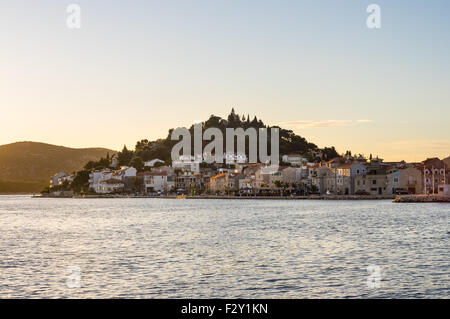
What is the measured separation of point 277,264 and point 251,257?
2.64 m

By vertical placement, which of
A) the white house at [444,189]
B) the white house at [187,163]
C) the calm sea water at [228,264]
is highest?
the white house at [187,163]

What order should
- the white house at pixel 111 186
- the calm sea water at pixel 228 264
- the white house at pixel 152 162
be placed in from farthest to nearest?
1. the white house at pixel 152 162
2. the white house at pixel 111 186
3. the calm sea water at pixel 228 264

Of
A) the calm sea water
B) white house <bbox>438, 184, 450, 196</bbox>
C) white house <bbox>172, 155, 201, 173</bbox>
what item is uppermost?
white house <bbox>172, 155, 201, 173</bbox>

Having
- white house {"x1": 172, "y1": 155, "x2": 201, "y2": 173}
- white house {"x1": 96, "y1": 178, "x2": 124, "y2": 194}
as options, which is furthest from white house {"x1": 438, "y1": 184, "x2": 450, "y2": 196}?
white house {"x1": 96, "y1": 178, "x2": 124, "y2": 194}

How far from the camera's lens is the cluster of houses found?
112 meters

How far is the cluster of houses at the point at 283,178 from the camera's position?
112 metres

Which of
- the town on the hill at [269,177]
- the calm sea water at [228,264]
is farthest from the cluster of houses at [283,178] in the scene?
the calm sea water at [228,264]

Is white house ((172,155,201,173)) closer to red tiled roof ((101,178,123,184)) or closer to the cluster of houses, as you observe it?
the cluster of houses

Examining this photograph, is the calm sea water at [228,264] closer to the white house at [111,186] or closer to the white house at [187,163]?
the white house at [187,163]

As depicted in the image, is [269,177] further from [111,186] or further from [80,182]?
[80,182]

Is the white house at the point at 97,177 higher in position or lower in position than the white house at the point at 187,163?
lower

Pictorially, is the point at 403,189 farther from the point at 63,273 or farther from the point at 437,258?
the point at 63,273

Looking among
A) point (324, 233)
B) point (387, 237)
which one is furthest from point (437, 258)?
point (324, 233)
